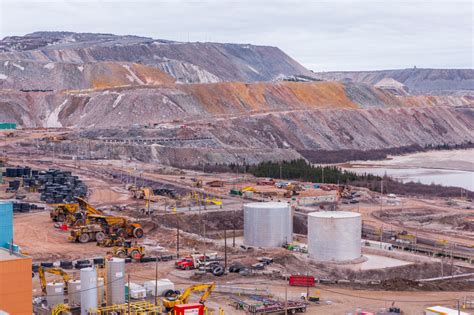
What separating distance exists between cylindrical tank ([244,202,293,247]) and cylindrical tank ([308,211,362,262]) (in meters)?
3.69

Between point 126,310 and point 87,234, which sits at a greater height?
point 87,234

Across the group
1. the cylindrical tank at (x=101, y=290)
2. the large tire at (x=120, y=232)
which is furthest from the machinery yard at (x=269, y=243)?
the cylindrical tank at (x=101, y=290)

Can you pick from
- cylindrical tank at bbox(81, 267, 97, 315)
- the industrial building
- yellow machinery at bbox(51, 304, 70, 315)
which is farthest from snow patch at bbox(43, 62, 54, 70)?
the industrial building

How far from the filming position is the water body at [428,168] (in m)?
89.1

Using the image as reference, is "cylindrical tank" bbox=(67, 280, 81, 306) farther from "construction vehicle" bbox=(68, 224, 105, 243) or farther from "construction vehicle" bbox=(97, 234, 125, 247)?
"construction vehicle" bbox=(68, 224, 105, 243)

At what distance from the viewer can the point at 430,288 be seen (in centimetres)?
3553

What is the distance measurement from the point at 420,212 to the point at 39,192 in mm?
28073

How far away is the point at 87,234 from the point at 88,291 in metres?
16.0

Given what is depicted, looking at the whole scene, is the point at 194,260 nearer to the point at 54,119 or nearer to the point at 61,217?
the point at 61,217

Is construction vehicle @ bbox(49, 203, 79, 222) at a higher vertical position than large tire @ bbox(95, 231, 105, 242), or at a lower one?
higher

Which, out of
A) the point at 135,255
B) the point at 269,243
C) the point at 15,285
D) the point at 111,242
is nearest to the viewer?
the point at 15,285

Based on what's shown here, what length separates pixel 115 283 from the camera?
1128 inches

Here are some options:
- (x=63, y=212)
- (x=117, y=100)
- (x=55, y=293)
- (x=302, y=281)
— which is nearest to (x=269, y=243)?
(x=302, y=281)

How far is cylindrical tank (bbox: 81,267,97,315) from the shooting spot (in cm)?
2778
